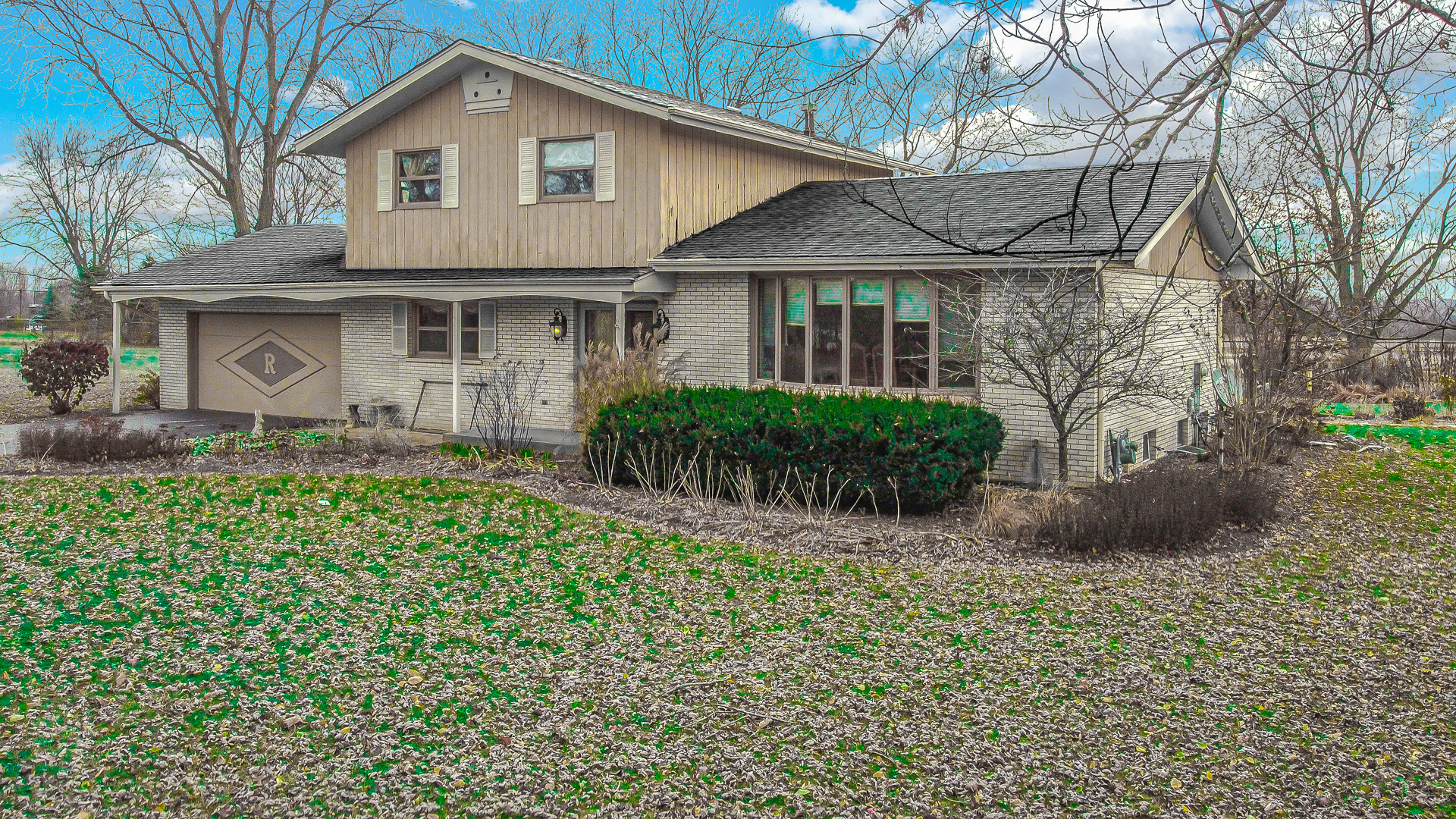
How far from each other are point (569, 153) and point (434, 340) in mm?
3881

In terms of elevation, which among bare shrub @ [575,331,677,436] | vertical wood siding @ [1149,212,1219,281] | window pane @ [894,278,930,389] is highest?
vertical wood siding @ [1149,212,1219,281]

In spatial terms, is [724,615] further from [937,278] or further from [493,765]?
[937,278]

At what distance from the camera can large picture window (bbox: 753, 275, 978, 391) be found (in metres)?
13.5

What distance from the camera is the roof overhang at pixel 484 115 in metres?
15.2

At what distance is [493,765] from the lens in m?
4.87

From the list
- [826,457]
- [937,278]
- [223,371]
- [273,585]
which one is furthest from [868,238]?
[223,371]

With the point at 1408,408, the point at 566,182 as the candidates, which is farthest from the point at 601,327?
the point at 1408,408

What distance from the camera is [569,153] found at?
1620 cm

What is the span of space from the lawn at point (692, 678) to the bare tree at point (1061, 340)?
253 cm

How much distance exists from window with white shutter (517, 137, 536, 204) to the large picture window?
13.0 ft

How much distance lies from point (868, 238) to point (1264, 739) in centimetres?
975

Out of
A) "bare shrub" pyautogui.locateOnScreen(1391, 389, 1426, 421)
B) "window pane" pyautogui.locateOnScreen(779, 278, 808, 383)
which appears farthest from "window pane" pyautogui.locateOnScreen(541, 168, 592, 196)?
"bare shrub" pyautogui.locateOnScreen(1391, 389, 1426, 421)

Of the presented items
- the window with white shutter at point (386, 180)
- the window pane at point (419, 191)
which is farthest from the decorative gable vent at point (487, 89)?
the window with white shutter at point (386, 180)

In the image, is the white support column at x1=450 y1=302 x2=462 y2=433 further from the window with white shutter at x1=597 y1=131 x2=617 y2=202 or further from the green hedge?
the green hedge
